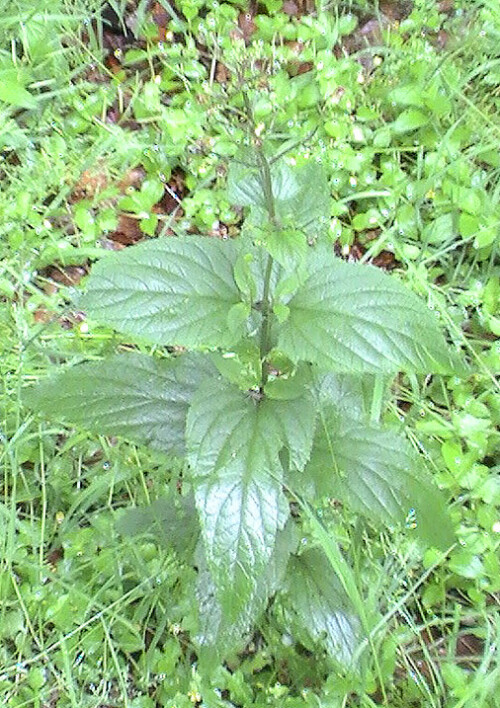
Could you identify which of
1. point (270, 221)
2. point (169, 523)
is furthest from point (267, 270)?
point (169, 523)

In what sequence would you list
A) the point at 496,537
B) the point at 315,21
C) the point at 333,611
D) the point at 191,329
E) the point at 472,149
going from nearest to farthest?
the point at 191,329 < the point at 333,611 < the point at 496,537 < the point at 472,149 < the point at 315,21

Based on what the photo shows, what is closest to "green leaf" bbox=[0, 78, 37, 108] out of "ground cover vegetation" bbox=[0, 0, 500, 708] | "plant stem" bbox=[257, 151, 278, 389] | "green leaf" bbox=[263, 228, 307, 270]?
"ground cover vegetation" bbox=[0, 0, 500, 708]

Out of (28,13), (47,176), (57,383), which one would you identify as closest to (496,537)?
(57,383)

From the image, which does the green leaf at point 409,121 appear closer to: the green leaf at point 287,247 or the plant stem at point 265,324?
the plant stem at point 265,324

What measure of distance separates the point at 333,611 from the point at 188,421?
0.49 metres

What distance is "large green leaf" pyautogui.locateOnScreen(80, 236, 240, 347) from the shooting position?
999mm

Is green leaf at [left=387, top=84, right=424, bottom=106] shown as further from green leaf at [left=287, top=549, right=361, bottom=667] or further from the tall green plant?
green leaf at [left=287, top=549, right=361, bottom=667]

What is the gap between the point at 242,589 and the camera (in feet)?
3.49

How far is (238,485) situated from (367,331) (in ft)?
0.90

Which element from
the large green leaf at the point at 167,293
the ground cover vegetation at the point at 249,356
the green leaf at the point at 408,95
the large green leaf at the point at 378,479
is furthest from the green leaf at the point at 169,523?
the green leaf at the point at 408,95

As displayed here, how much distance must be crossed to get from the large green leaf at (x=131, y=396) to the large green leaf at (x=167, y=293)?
0.20m

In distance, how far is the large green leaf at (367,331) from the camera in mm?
967

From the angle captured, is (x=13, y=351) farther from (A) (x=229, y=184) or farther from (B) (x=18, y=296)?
(A) (x=229, y=184)

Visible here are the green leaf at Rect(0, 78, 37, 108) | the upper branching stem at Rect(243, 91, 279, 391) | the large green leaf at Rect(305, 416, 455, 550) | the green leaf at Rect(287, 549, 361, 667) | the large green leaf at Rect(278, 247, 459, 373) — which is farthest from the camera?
the green leaf at Rect(0, 78, 37, 108)
